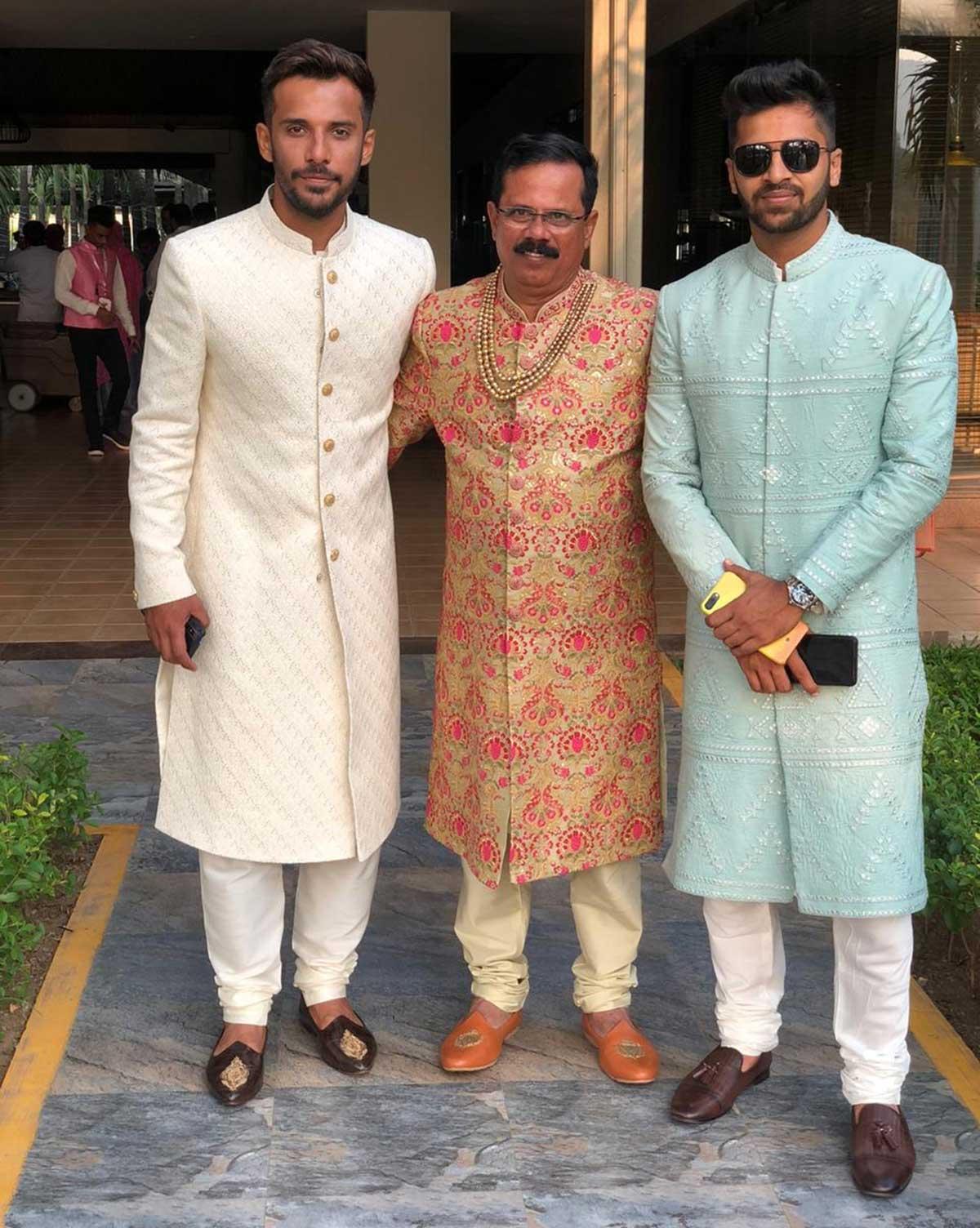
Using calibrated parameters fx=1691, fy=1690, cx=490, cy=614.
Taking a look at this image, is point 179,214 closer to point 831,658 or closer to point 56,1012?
point 56,1012

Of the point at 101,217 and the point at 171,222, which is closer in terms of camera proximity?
the point at 101,217

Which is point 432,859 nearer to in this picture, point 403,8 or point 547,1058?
point 547,1058

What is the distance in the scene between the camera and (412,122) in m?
12.0

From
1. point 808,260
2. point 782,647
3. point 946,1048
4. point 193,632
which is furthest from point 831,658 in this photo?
point 193,632

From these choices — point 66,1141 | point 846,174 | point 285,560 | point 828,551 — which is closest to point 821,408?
point 828,551

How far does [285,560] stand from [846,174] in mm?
6636

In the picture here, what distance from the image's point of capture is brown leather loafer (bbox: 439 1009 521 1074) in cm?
305

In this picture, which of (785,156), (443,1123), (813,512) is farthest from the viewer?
(443,1123)

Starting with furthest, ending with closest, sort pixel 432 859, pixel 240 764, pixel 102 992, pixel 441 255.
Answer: pixel 441 255
pixel 432 859
pixel 102 992
pixel 240 764

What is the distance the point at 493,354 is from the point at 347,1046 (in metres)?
1.28

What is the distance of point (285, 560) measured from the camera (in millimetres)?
2936

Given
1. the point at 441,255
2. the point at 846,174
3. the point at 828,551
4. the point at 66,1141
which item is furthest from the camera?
the point at 441,255

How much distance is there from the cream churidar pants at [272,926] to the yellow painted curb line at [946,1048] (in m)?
0.74

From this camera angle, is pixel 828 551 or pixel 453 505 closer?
pixel 828 551
